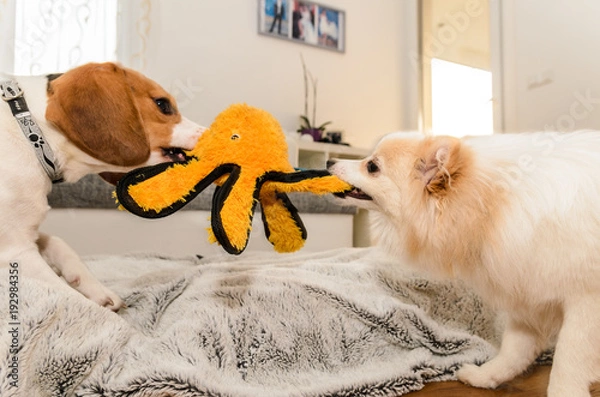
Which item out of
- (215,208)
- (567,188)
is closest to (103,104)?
(215,208)

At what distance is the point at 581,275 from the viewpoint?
796 millimetres

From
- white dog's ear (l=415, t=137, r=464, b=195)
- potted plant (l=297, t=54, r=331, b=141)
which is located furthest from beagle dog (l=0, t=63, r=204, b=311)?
potted plant (l=297, t=54, r=331, b=141)

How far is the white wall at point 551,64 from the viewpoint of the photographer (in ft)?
9.89

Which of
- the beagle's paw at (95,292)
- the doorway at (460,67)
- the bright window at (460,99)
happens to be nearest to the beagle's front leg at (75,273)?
the beagle's paw at (95,292)

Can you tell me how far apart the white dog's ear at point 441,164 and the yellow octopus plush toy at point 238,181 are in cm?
18

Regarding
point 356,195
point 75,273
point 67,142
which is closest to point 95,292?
point 75,273

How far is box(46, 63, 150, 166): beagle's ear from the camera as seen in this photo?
1015 millimetres

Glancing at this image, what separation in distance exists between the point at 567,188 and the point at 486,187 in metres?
0.13

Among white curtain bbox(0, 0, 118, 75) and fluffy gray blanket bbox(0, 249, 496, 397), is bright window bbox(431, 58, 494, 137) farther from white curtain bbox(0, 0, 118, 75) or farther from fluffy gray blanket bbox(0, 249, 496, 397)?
fluffy gray blanket bbox(0, 249, 496, 397)

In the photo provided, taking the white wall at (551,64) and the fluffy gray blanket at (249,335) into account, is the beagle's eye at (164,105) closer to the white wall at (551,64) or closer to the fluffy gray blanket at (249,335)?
the fluffy gray blanket at (249,335)

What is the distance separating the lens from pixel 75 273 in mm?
1063

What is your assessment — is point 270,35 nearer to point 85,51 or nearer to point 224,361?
point 85,51

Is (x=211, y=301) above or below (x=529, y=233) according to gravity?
below

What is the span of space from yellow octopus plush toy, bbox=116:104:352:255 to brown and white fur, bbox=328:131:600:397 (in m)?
0.14
